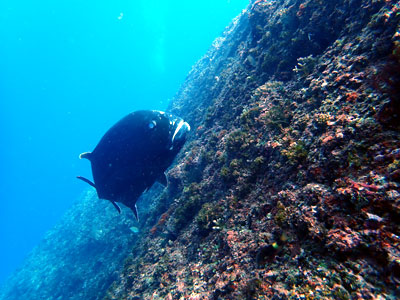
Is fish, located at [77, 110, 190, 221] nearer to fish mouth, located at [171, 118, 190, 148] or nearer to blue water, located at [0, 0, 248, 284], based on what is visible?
fish mouth, located at [171, 118, 190, 148]

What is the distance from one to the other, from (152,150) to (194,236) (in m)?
1.96

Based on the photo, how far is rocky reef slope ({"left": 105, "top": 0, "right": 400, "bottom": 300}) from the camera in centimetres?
155

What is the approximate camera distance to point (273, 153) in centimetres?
329

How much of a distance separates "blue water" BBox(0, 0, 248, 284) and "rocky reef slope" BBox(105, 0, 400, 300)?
192 ft

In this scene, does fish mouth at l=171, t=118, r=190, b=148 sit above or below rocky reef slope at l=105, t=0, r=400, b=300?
above

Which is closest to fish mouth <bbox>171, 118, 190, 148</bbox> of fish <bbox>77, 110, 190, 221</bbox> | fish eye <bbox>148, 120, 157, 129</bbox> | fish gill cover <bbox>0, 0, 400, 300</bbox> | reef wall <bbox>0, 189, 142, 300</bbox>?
fish <bbox>77, 110, 190, 221</bbox>

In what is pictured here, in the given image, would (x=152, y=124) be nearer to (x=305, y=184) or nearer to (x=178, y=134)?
(x=178, y=134)

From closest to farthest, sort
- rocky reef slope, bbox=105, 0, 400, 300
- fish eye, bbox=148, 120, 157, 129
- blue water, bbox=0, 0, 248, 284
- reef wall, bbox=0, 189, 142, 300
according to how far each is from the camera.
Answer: rocky reef slope, bbox=105, 0, 400, 300
fish eye, bbox=148, 120, 157, 129
reef wall, bbox=0, 189, 142, 300
blue water, bbox=0, 0, 248, 284

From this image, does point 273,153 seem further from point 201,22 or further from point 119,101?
point 119,101

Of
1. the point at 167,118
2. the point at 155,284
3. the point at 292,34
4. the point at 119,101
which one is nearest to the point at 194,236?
the point at 155,284

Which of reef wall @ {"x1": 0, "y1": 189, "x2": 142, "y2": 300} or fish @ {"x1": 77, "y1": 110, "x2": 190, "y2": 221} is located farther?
reef wall @ {"x1": 0, "y1": 189, "x2": 142, "y2": 300}

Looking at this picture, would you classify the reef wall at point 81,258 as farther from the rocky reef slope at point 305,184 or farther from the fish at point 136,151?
the fish at point 136,151

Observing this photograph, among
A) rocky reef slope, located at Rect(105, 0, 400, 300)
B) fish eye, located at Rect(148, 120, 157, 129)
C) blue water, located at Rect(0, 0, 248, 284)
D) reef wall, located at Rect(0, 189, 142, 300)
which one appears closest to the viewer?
rocky reef slope, located at Rect(105, 0, 400, 300)

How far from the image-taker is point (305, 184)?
238cm
